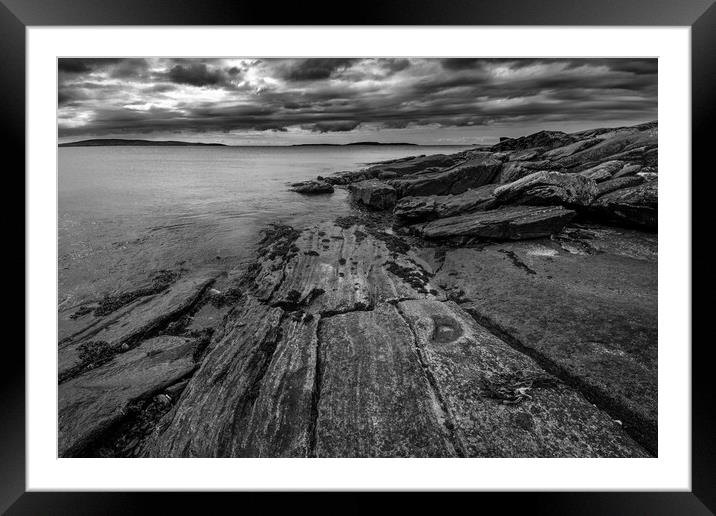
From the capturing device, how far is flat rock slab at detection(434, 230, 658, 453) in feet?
13.4

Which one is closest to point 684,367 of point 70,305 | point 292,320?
point 292,320

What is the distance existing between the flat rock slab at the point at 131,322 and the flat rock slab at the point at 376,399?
354 centimetres

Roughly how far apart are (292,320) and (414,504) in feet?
11.5

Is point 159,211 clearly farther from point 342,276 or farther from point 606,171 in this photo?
point 606,171

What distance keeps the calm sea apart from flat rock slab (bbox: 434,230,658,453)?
21.5 ft

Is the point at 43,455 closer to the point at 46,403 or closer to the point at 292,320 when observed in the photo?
the point at 46,403

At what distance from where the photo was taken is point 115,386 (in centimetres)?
462

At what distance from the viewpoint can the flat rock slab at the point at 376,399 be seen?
3666 mm

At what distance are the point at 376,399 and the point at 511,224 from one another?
6.85 meters

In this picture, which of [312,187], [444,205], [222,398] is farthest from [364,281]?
[312,187]

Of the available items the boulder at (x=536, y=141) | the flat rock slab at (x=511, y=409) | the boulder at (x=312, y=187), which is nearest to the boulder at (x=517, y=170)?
the boulder at (x=536, y=141)

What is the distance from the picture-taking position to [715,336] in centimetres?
321

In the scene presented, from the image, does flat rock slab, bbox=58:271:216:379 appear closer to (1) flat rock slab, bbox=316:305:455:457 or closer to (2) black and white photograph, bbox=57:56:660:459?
(2) black and white photograph, bbox=57:56:660:459
